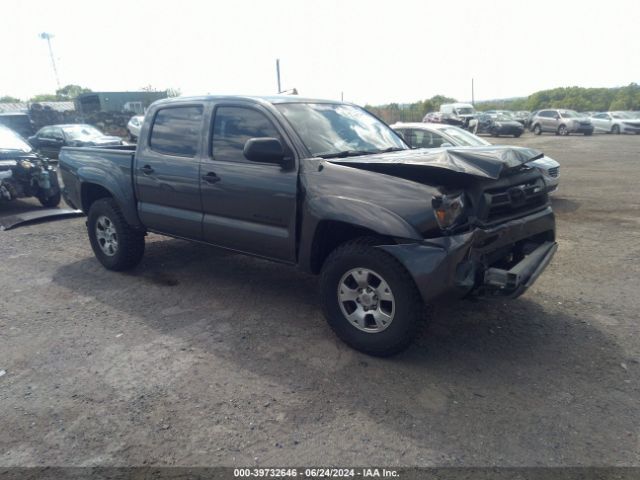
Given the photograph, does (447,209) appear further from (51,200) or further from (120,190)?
(51,200)

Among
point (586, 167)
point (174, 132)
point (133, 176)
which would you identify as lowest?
point (586, 167)

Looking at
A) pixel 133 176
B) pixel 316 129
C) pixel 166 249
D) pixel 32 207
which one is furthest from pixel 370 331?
pixel 32 207

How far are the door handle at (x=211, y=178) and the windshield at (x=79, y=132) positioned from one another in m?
13.9

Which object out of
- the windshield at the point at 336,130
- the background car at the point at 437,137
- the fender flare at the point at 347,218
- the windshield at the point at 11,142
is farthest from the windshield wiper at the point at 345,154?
the windshield at the point at 11,142

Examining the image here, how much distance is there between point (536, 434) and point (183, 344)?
2559 mm

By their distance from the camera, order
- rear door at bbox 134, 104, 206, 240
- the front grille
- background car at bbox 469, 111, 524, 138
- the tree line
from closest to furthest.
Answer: the front grille → rear door at bbox 134, 104, 206, 240 → background car at bbox 469, 111, 524, 138 → the tree line

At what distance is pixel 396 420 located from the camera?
2955 mm

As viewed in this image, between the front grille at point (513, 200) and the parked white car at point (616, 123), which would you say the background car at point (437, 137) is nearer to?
the front grille at point (513, 200)

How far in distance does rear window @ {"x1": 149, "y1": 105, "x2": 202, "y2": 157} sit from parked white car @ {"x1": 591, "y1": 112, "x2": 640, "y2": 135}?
3062cm

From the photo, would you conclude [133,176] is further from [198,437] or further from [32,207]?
[32,207]

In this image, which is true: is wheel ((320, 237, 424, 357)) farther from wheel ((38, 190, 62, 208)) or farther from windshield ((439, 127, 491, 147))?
wheel ((38, 190, 62, 208))

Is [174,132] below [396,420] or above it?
above

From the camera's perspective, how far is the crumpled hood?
3.39m

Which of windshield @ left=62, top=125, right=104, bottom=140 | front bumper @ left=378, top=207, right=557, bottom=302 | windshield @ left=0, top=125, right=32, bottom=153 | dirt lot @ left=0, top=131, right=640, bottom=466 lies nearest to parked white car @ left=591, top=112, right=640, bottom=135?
windshield @ left=62, top=125, right=104, bottom=140
